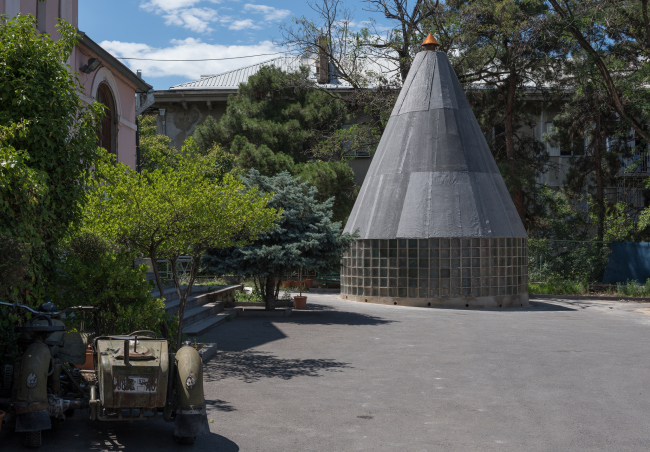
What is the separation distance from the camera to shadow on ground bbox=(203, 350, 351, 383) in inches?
329

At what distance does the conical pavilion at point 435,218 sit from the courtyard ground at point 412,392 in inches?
180

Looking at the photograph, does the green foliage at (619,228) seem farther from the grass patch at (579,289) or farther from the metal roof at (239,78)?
the metal roof at (239,78)

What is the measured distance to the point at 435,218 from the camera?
18.5 metres

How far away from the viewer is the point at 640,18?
23.6 metres

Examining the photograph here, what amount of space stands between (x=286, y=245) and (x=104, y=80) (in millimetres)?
6297

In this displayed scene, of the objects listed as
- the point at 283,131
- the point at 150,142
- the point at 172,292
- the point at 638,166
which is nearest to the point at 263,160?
the point at 283,131

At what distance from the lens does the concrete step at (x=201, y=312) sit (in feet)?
41.5

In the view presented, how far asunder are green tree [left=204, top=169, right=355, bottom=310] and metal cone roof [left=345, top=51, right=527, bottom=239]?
9.26 feet

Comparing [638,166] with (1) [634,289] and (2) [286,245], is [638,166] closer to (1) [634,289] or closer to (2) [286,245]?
(1) [634,289]

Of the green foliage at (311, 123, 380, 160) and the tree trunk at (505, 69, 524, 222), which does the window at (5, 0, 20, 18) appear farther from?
the tree trunk at (505, 69, 524, 222)

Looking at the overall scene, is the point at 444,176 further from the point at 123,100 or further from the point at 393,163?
the point at 123,100

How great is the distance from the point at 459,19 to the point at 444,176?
30.0 ft

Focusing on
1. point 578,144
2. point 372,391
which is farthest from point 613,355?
point 578,144

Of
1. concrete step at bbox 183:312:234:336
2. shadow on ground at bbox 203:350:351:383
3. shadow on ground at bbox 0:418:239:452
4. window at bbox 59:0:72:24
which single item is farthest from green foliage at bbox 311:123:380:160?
shadow on ground at bbox 0:418:239:452
